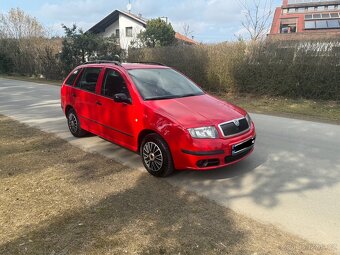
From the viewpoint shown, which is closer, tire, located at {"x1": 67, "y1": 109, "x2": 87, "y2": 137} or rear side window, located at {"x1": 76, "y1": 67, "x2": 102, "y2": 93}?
rear side window, located at {"x1": 76, "y1": 67, "x2": 102, "y2": 93}

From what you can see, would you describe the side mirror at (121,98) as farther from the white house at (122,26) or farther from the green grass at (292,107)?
→ the white house at (122,26)

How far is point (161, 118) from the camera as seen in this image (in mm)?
4758

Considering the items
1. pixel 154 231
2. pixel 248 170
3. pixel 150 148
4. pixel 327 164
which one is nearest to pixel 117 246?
pixel 154 231

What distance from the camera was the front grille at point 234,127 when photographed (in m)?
4.68

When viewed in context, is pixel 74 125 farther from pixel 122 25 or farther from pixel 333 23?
pixel 122 25

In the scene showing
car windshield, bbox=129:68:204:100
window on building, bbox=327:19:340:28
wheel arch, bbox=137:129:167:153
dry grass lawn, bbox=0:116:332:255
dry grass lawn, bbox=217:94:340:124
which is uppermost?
window on building, bbox=327:19:340:28

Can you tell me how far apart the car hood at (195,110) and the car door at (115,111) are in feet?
1.74

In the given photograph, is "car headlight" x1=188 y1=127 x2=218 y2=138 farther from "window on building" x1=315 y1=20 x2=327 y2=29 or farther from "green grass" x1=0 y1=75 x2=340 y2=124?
"window on building" x1=315 y1=20 x2=327 y2=29

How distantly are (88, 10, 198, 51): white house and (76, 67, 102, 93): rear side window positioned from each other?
32.8 metres

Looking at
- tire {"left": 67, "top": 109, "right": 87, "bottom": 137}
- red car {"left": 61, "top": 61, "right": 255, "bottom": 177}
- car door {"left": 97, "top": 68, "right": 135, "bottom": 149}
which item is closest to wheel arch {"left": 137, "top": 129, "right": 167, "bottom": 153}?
red car {"left": 61, "top": 61, "right": 255, "bottom": 177}

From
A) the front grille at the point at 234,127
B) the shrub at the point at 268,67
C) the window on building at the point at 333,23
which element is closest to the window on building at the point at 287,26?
the window on building at the point at 333,23

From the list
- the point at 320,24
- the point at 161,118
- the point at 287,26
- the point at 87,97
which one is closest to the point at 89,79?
the point at 87,97

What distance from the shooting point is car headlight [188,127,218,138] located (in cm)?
452

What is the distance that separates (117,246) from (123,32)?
4035cm
